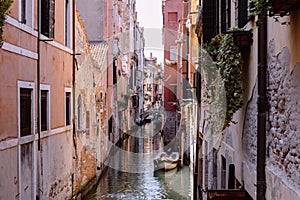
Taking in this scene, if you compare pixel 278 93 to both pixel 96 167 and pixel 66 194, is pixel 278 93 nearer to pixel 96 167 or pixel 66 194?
pixel 66 194

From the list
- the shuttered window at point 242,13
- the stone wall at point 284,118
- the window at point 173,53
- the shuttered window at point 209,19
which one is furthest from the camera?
the window at point 173,53

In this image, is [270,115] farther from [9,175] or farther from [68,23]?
[68,23]

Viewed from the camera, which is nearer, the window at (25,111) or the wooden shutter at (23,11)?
the window at (25,111)

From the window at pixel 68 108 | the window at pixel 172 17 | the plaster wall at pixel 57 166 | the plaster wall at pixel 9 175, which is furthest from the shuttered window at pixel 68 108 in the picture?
the window at pixel 172 17

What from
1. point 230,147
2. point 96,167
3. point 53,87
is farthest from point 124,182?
point 230,147

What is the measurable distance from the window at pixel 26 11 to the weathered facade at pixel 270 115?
3.84 metres

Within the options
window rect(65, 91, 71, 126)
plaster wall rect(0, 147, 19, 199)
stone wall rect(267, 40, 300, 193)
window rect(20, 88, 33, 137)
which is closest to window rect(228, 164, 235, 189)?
stone wall rect(267, 40, 300, 193)

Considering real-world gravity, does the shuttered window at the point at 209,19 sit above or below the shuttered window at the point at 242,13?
above

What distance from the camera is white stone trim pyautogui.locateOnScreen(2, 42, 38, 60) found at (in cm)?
745

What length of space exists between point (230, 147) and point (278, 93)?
10.1 ft

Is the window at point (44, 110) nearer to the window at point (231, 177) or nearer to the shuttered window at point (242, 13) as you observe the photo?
the window at point (231, 177)

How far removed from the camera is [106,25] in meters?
22.9

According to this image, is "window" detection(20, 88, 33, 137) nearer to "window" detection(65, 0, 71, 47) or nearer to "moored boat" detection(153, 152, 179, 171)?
"window" detection(65, 0, 71, 47)

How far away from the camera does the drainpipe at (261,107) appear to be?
4884 mm
